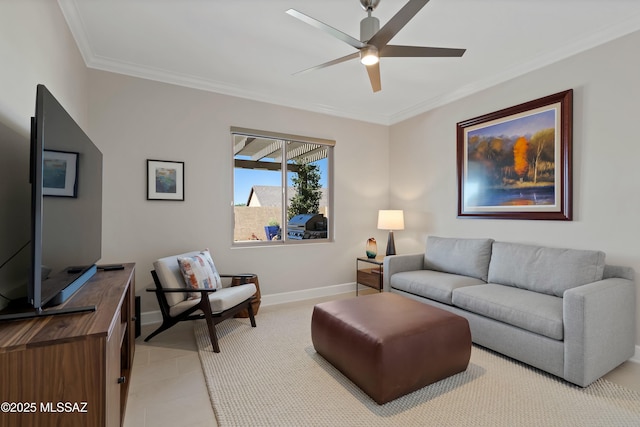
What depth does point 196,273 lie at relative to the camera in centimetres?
282

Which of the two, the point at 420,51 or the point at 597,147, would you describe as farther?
the point at 597,147

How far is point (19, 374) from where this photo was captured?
3.14 ft

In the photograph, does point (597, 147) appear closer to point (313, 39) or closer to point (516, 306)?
point (516, 306)

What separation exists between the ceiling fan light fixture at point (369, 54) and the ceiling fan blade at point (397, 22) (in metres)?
0.03

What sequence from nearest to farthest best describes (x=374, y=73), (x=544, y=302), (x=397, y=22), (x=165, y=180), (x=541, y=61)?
1. (x=397, y=22)
2. (x=544, y=302)
3. (x=374, y=73)
4. (x=541, y=61)
5. (x=165, y=180)

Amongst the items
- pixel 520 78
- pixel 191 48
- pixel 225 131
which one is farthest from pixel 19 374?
pixel 520 78

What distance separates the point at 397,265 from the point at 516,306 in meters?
1.44

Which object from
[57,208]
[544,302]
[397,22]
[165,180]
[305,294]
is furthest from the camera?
[305,294]

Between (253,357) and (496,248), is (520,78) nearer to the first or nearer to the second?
(496,248)

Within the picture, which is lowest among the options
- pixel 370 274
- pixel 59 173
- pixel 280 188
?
pixel 370 274

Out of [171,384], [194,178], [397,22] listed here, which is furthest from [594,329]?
[194,178]

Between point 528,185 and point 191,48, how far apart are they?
353 cm

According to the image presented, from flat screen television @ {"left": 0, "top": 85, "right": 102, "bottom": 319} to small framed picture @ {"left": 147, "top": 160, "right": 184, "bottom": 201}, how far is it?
53.8 inches

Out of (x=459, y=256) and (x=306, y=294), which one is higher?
(x=459, y=256)
